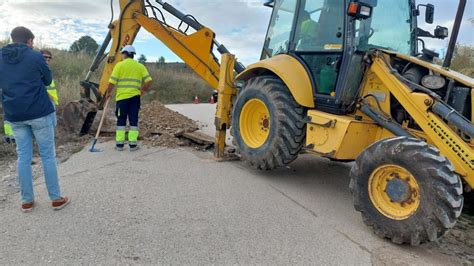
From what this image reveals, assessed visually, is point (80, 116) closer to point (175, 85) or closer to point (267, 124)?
point (267, 124)

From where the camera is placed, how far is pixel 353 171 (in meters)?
3.92

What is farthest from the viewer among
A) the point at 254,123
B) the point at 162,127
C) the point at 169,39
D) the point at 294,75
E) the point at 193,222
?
the point at 162,127

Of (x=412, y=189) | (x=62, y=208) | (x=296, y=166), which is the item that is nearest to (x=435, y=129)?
(x=412, y=189)

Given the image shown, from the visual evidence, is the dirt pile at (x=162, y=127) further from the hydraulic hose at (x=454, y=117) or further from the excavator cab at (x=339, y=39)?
the hydraulic hose at (x=454, y=117)

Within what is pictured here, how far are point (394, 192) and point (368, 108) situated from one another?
1.27 m

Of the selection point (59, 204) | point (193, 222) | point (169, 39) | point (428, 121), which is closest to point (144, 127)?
point (169, 39)

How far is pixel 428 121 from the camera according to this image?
4.01m

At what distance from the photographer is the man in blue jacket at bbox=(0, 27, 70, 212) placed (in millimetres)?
3934

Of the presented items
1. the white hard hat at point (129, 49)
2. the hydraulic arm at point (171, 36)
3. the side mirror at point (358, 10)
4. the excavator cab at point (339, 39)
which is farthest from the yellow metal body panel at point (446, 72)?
the white hard hat at point (129, 49)

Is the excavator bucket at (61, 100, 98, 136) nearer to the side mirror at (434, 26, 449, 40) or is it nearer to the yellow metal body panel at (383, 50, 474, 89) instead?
the yellow metal body panel at (383, 50, 474, 89)

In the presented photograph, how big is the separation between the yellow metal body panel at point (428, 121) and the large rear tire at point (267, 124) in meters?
1.01

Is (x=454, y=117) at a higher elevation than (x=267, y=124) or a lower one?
higher

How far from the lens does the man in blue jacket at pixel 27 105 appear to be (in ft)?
12.9

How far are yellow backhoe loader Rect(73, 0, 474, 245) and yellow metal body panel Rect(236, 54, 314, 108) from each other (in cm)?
1
